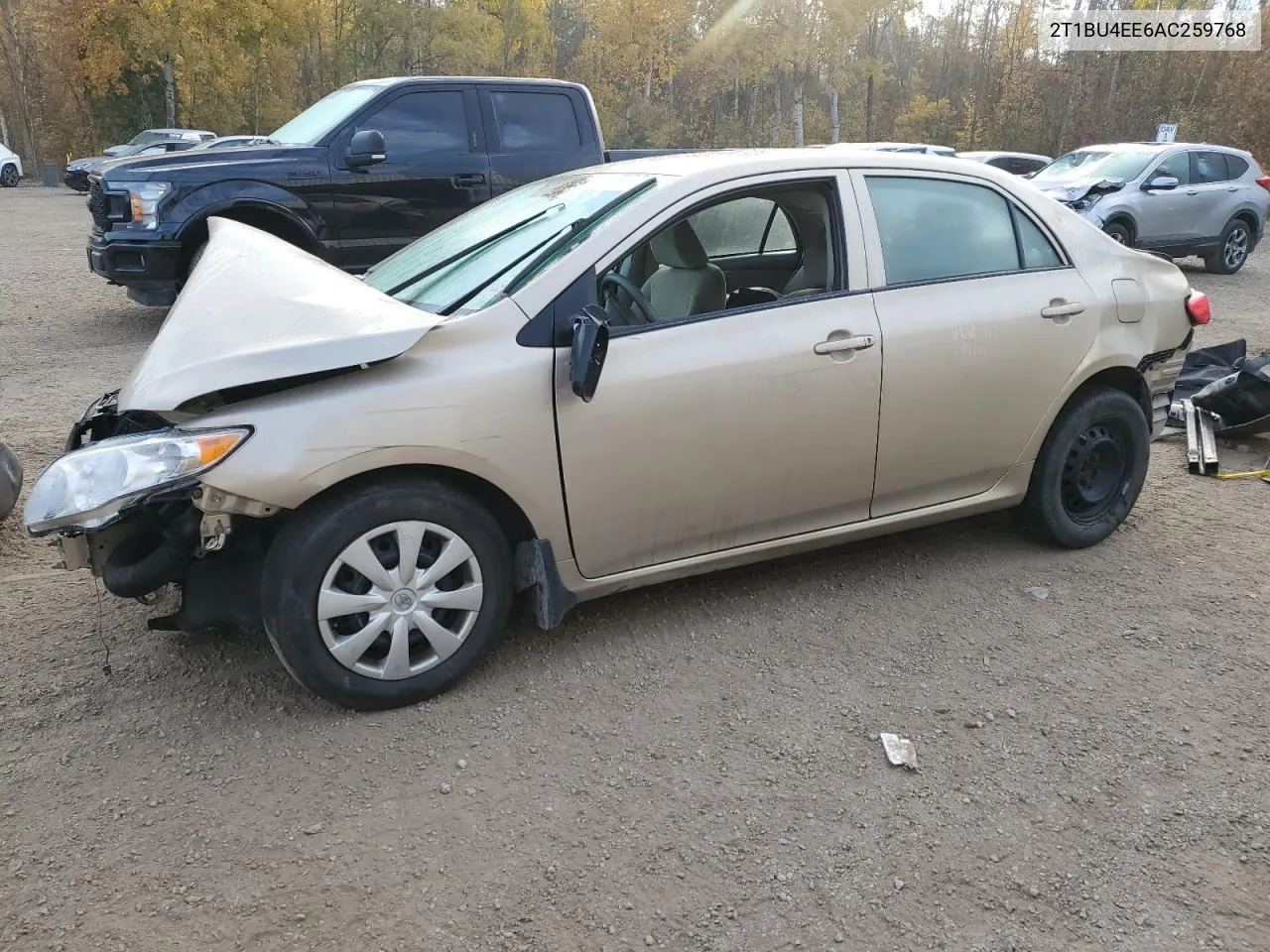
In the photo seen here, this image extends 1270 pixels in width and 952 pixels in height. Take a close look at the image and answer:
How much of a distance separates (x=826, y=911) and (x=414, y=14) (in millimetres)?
44783

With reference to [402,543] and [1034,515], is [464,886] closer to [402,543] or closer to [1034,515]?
[402,543]

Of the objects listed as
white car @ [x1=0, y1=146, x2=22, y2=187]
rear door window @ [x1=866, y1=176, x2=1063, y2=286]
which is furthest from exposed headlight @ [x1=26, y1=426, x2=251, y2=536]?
white car @ [x1=0, y1=146, x2=22, y2=187]

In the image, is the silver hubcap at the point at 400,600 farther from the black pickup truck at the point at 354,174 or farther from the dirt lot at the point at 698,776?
the black pickup truck at the point at 354,174

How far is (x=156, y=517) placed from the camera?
3.03 meters

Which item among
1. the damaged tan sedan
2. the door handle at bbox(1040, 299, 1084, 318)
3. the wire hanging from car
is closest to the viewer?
the damaged tan sedan

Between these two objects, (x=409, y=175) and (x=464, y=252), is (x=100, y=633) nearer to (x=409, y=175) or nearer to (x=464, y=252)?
(x=464, y=252)

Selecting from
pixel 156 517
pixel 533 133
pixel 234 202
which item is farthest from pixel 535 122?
pixel 156 517

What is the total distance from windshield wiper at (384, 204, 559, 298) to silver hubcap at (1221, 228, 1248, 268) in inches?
546

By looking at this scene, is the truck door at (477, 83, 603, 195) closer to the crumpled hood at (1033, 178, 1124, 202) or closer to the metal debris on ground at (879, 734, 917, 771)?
the metal debris on ground at (879, 734, 917, 771)

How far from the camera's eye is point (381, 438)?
2992 millimetres

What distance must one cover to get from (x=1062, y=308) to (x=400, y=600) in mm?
2873

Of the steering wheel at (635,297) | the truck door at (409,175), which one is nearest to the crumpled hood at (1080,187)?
the truck door at (409,175)

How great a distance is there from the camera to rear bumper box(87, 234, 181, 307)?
26.3ft

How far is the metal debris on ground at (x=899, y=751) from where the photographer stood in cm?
298
